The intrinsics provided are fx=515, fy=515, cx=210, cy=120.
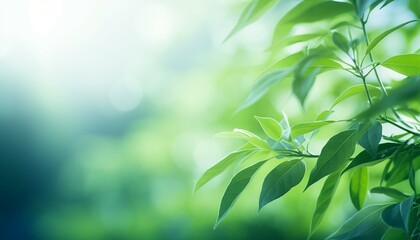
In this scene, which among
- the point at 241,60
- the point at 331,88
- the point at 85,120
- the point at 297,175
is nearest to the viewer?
the point at 297,175

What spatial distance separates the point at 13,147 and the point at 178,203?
1910 millimetres

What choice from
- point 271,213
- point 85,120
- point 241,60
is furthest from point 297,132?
point 85,120

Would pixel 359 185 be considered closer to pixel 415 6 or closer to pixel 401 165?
pixel 401 165

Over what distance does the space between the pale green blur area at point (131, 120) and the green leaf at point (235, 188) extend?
1.55 feet

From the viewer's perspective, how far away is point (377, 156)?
410mm

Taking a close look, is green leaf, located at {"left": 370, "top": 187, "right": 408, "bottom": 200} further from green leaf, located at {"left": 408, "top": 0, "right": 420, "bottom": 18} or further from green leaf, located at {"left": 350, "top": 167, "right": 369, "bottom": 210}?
green leaf, located at {"left": 408, "top": 0, "right": 420, "bottom": 18}

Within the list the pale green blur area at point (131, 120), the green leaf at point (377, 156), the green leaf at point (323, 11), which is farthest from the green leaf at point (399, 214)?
the pale green blur area at point (131, 120)

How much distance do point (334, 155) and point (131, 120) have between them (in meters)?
2.87

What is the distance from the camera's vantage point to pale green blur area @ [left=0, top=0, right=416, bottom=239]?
1.60 m

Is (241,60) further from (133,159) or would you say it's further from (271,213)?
(133,159)

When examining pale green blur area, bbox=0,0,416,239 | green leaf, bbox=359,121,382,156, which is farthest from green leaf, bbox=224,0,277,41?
pale green blur area, bbox=0,0,416,239

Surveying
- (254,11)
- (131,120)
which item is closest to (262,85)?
(254,11)

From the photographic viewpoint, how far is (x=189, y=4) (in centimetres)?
231

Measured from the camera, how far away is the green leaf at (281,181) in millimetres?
407
